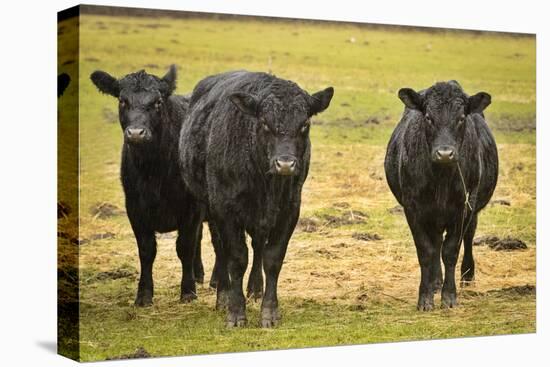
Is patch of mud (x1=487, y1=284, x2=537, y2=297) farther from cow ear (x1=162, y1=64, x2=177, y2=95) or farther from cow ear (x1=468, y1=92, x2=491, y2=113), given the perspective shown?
cow ear (x1=162, y1=64, x2=177, y2=95)

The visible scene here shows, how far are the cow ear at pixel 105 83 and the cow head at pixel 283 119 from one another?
1170mm

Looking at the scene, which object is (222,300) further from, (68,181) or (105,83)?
(105,83)

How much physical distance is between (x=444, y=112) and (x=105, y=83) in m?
3.62

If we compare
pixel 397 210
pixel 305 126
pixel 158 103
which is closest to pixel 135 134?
pixel 158 103

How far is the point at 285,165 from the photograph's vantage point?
1105 centimetres

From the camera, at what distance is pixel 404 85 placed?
1380 centimetres

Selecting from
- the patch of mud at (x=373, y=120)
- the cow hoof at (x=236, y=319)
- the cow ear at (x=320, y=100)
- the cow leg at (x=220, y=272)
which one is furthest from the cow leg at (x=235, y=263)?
the patch of mud at (x=373, y=120)

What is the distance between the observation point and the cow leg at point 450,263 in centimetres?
1305

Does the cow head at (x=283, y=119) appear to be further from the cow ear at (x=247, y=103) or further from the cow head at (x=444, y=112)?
the cow head at (x=444, y=112)

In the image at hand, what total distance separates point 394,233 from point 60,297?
13.1 feet

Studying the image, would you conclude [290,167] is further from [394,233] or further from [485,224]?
[485,224]

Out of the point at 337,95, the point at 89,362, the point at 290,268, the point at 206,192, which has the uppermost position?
the point at 337,95

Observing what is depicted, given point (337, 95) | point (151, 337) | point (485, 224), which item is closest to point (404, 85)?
point (337, 95)

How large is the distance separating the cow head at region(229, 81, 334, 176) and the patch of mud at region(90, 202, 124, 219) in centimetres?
163
